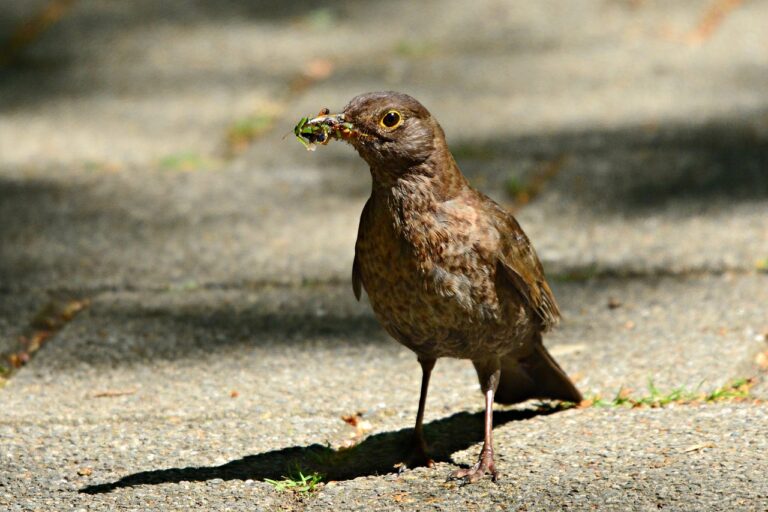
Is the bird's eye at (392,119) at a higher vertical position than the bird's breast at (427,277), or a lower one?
higher

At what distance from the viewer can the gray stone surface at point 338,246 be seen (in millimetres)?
3725

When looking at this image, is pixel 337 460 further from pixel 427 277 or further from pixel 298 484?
pixel 427 277

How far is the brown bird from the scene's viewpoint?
3613 millimetres

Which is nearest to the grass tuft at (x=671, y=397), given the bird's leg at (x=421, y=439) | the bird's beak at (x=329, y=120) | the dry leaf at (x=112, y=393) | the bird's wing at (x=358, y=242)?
the bird's leg at (x=421, y=439)

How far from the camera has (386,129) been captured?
363 centimetres

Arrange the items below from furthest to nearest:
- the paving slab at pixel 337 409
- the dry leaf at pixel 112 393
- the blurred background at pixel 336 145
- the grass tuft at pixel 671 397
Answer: the blurred background at pixel 336 145, the dry leaf at pixel 112 393, the grass tuft at pixel 671 397, the paving slab at pixel 337 409

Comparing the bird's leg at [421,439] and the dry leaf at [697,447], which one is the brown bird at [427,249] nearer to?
the bird's leg at [421,439]

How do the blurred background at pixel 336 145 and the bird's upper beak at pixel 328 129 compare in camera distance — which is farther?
the blurred background at pixel 336 145

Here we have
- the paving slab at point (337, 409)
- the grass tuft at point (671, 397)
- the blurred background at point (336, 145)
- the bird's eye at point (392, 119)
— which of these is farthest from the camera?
the blurred background at point (336, 145)

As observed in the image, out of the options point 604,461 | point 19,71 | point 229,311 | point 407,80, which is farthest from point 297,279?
point 19,71

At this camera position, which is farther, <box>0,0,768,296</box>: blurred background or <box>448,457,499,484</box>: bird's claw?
<box>0,0,768,296</box>: blurred background

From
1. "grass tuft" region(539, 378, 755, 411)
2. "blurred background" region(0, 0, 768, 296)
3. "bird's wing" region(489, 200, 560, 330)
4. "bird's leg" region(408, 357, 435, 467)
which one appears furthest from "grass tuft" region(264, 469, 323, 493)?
"blurred background" region(0, 0, 768, 296)

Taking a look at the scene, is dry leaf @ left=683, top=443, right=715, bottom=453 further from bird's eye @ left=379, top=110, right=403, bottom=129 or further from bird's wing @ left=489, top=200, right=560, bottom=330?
bird's eye @ left=379, top=110, right=403, bottom=129

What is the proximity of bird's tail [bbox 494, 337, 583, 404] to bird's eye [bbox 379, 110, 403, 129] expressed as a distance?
0.99 meters
